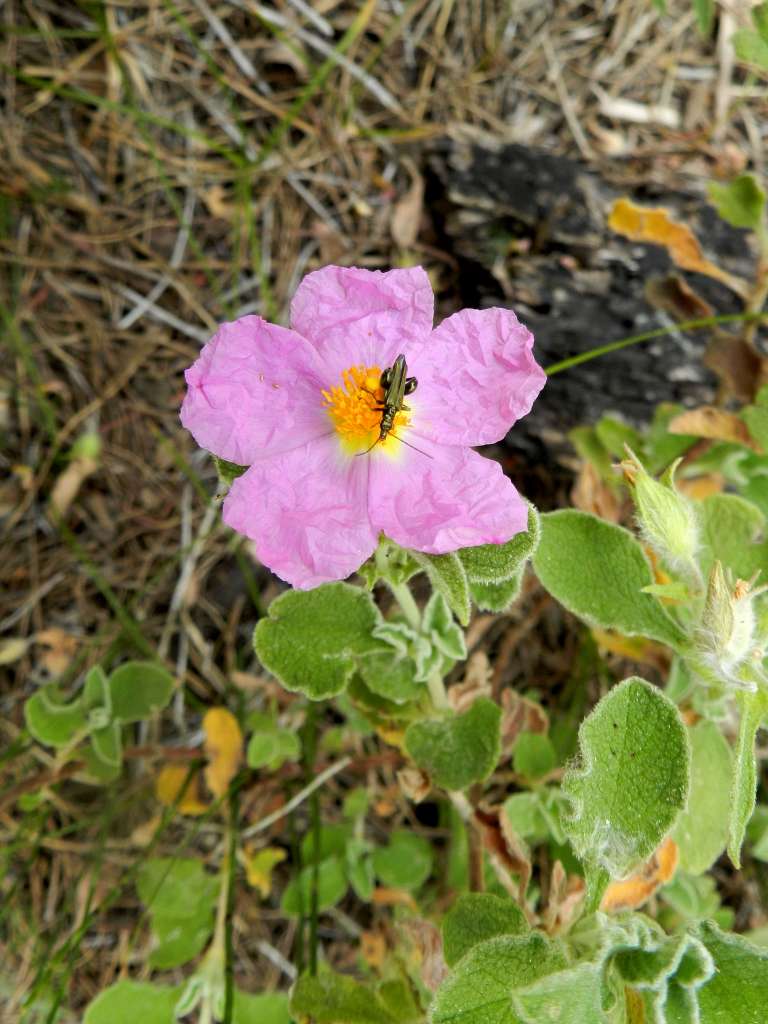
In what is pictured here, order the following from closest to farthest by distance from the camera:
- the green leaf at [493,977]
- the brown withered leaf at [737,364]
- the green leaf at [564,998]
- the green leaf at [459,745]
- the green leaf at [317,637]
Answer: the green leaf at [564,998], the green leaf at [493,977], the green leaf at [317,637], the green leaf at [459,745], the brown withered leaf at [737,364]

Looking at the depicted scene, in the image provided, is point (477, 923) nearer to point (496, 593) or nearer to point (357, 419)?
point (496, 593)

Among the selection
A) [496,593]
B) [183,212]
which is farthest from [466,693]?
[183,212]

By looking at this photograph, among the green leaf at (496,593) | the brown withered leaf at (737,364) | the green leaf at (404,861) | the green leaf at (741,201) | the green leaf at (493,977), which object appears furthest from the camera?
the green leaf at (404,861)

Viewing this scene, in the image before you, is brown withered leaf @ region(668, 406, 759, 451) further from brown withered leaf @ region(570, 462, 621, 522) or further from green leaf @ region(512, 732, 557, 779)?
green leaf @ region(512, 732, 557, 779)

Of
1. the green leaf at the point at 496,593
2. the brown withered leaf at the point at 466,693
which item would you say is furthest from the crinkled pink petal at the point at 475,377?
the brown withered leaf at the point at 466,693

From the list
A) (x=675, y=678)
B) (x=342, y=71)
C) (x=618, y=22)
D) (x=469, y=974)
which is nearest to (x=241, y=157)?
(x=342, y=71)

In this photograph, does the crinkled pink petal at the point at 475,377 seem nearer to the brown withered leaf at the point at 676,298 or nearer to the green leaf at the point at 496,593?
the green leaf at the point at 496,593
